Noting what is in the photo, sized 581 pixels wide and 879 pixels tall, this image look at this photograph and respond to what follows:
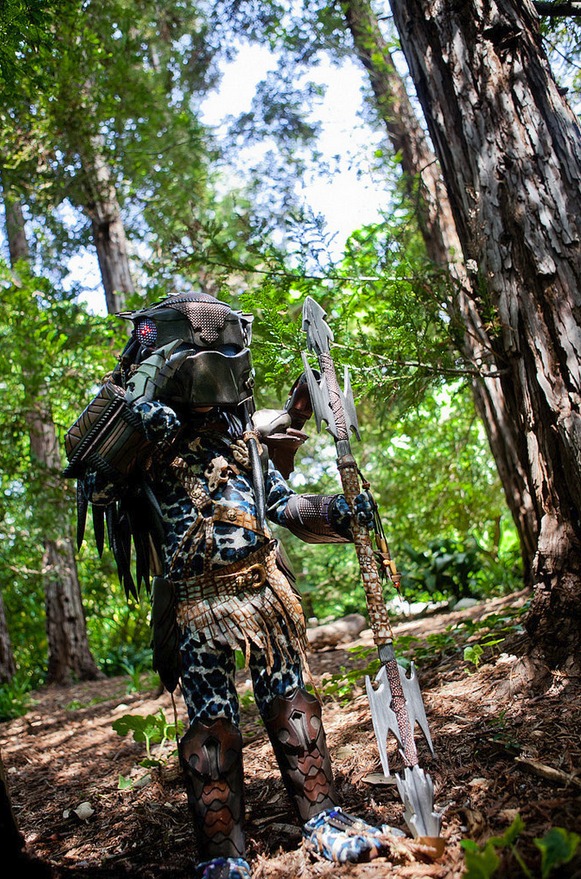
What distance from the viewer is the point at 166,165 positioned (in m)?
7.27

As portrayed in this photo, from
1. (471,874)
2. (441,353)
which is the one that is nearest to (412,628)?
(441,353)

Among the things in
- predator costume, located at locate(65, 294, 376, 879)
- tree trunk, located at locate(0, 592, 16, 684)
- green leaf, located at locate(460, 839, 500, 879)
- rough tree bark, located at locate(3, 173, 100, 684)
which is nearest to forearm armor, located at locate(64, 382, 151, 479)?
predator costume, located at locate(65, 294, 376, 879)

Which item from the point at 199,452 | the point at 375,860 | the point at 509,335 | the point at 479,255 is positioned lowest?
the point at 375,860

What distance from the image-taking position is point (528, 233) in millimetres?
2971

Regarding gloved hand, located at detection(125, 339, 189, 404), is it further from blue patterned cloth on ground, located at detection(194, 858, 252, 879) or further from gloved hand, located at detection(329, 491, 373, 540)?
blue patterned cloth on ground, located at detection(194, 858, 252, 879)

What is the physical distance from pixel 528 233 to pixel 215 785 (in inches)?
100

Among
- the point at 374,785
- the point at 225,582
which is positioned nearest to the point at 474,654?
the point at 374,785

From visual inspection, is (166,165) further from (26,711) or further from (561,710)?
(561,710)

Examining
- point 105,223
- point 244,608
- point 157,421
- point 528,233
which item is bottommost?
point 244,608

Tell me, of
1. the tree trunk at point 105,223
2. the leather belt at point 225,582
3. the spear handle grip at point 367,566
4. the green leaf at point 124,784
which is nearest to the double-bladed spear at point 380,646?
the spear handle grip at point 367,566

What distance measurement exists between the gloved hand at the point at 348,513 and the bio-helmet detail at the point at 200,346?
0.54 meters

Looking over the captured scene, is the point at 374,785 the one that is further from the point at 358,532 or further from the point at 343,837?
the point at 358,532

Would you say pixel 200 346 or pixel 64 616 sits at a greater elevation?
pixel 200 346

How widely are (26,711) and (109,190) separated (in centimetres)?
521
